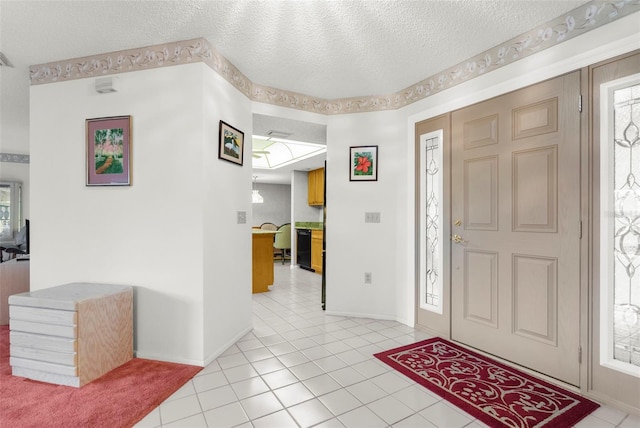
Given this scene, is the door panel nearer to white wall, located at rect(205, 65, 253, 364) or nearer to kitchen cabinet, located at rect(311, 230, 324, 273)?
white wall, located at rect(205, 65, 253, 364)

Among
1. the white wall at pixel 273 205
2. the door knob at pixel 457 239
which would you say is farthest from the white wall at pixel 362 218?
the white wall at pixel 273 205

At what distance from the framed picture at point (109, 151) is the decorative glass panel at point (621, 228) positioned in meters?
3.44

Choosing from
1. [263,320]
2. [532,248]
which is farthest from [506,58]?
[263,320]

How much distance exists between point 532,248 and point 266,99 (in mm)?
2816

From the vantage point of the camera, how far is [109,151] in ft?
8.30

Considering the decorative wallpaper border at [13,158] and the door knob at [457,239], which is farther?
the decorative wallpaper border at [13,158]

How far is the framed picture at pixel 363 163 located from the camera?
3.48 meters

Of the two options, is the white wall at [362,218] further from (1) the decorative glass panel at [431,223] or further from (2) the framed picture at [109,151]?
(2) the framed picture at [109,151]

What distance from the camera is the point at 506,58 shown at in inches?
95.0

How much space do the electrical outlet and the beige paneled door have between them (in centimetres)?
86

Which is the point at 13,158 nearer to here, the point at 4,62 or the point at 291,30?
the point at 4,62

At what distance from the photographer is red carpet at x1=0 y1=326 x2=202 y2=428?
1.69 meters

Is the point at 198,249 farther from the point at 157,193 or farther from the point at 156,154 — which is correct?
the point at 156,154

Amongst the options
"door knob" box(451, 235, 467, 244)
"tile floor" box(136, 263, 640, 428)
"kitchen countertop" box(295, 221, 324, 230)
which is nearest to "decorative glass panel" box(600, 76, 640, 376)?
"tile floor" box(136, 263, 640, 428)
